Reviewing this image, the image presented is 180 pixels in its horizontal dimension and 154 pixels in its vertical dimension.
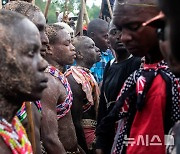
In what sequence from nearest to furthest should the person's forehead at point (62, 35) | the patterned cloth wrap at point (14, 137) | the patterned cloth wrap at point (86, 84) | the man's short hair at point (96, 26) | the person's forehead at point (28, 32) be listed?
1. the patterned cloth wrap at point (14, 137)
2. the person's forehead at point (28, 32)
3. the person's forehead at point (62, 35)
4. the patterned cloth wrap at point (86, 84)
5. the man's short hair at point (96, 26)

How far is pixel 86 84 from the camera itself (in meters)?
6.17

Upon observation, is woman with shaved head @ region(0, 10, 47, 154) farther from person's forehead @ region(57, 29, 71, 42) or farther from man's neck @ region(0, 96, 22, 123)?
Result: person's forehead @ region(57, 29, 71, 42)

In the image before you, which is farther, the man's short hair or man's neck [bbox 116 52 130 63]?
the man's short hair

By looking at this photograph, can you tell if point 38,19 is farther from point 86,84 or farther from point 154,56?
point 86,84

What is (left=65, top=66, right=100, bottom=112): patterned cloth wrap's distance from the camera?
612 centimetres

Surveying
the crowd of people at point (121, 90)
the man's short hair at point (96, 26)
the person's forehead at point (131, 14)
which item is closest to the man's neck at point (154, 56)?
the crowd of people at point (121, 90)

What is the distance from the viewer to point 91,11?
6762 cm

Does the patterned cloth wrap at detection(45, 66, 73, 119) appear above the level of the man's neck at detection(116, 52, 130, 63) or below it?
below

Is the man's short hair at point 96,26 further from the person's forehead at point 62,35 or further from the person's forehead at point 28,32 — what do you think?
the person's forehead at point 28,32

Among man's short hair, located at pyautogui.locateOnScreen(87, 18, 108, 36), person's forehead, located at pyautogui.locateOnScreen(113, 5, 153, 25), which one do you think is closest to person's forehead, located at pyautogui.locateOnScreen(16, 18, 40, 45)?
person's forehead, located at pyautogui.locateOnScreen(113, 5, 153, 25)

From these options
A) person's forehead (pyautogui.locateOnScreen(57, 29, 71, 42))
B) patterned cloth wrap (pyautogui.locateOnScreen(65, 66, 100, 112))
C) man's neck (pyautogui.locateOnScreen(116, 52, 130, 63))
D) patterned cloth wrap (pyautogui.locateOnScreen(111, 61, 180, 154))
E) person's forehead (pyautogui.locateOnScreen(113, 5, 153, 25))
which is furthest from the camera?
patterned cloth wrap (pyautogui.locateOnScreen(65, 66, 100, 112))

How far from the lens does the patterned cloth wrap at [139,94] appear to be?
289 cm

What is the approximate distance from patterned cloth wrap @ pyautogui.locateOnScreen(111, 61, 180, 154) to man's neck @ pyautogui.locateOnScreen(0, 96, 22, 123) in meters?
0.75

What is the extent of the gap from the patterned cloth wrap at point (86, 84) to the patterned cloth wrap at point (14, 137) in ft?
11.1
